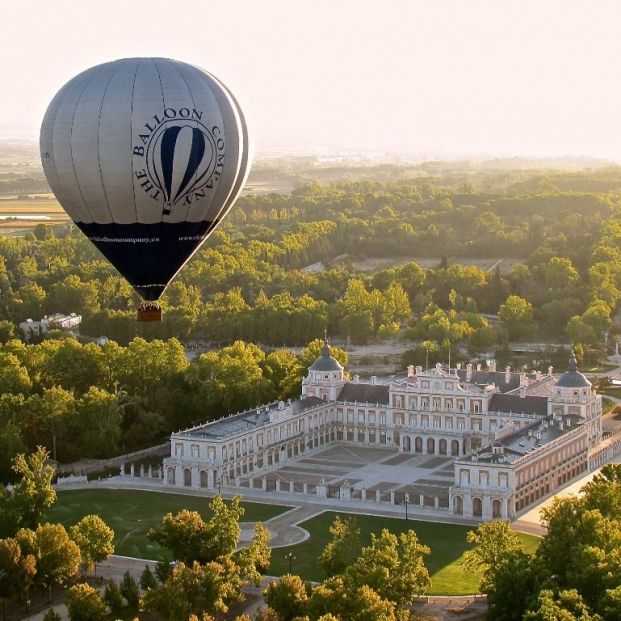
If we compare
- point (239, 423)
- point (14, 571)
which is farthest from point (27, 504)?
point (239, 423)

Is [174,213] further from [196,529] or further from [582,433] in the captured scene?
[582,433]

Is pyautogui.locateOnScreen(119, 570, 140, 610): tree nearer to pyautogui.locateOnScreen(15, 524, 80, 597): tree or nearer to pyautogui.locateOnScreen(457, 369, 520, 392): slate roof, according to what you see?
pyautogui.locateOnScreen(15, 524, 80, 597): tree

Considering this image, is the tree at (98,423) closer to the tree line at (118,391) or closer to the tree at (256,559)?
the tree line at (118,391)

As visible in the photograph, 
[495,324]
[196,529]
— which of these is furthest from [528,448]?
[495,324]

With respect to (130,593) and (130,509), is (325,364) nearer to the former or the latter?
(130,509)

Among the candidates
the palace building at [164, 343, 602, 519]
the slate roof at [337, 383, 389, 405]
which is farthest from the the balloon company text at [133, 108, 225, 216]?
the slate roof at [337, 383, 389, 405]

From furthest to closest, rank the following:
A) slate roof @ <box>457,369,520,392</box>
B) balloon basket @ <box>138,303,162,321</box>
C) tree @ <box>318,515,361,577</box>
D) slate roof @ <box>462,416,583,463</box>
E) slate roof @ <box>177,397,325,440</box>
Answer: slate roof @ <box>457,369,520,392</box> → slate roof @ <box>177,397,325,440</box> → slate roof @ <box>462,416,583,463</box> → tree @ <box>318,515,361,577</box> → balloon basket @ <box>138,303,162,321</box>

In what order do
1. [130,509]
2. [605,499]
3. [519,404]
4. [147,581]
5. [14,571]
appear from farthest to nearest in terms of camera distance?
[519,404] → [130,509] → [605,499] → [14,571] → [147,581]

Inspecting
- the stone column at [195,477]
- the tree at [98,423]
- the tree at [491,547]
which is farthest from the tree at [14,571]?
the tree at [98,423]
